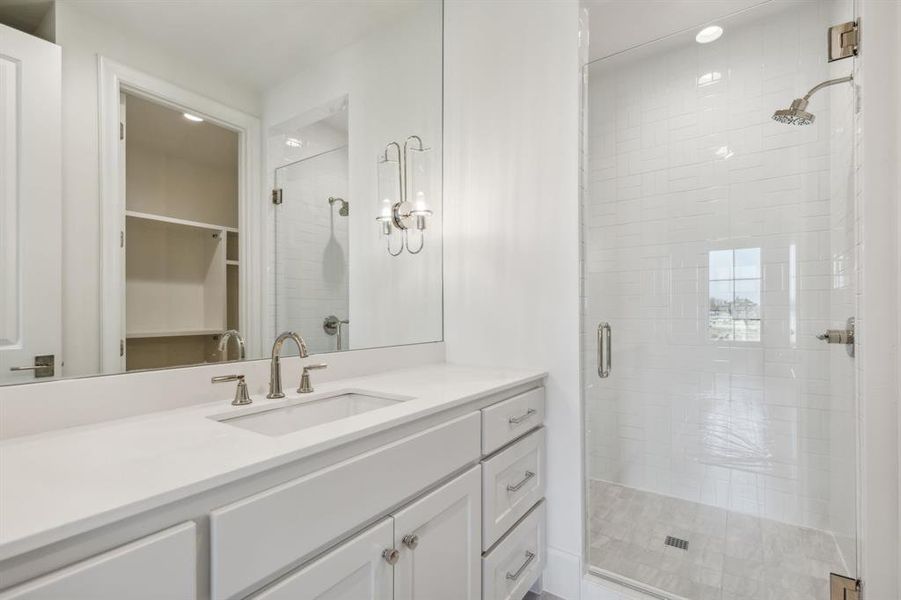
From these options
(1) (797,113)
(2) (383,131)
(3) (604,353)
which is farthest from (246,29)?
(1) (797,113)

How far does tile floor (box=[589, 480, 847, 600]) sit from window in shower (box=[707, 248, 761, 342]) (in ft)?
2.72

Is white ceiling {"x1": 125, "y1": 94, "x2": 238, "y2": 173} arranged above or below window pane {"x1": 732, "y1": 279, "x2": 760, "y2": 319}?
above

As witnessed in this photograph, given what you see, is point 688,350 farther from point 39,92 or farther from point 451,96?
point 39,92

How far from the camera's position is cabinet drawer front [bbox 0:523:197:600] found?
0.49 metres

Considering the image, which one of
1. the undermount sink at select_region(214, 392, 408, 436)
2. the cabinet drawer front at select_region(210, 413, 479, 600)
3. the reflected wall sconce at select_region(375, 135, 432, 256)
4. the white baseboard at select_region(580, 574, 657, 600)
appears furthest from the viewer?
the reflected wall sconce at select_region(375, 135, 432, 256)

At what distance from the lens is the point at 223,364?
3.92 feet

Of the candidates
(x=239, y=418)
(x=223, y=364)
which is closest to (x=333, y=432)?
(x=239, y=418)

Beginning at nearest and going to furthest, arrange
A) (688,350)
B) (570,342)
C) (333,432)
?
(333,432), (570,342), (688,350)

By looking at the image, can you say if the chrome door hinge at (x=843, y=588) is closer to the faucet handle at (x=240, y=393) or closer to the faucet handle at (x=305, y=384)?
the faucet handle at (x=305, y=384)

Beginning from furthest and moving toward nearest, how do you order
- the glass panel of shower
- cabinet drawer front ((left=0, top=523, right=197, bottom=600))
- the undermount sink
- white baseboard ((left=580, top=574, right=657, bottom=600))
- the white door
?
the glass panel of shower → white baseboard ((left=580, top=574, right=657, bottom=600)) → the undermount sink → the white door → cabinet drawer front ((left=0, top=523, right=197, bottom=600))

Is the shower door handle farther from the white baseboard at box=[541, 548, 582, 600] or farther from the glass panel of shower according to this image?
the white baseboard at box=[541, 548, 582, 600]

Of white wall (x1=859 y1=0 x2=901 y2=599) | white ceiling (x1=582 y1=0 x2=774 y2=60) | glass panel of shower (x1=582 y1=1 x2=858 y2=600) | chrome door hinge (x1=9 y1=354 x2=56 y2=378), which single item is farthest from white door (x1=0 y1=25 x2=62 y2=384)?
white wall (x1=859 y1=0 x2=901 y2=599)

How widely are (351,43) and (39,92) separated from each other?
1050 millimetres

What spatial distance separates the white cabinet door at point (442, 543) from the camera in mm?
961
